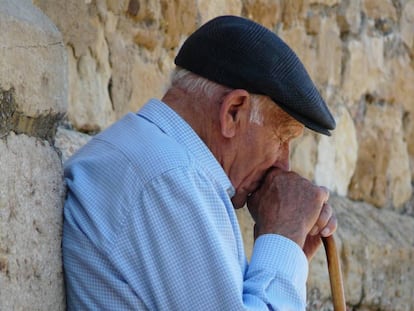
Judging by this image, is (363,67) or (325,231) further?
(363,67)

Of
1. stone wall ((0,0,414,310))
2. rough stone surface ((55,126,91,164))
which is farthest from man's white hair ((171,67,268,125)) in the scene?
rough stone surface ((55,126,91,164))

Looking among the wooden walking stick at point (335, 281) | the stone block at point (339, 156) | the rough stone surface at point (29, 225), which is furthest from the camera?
the stone block at point (339, 156)

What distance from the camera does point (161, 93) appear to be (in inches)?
131

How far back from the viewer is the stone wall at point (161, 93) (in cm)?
183

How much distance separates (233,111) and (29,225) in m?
0.52

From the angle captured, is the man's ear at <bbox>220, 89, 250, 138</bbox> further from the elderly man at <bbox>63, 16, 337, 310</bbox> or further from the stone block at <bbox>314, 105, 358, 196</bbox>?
the stone block at <bbox>314, 105, 358, 196</bbox>

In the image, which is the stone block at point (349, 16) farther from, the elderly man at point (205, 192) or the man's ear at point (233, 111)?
the man's ear at point (233, 111)

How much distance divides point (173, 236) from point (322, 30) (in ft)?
8.09

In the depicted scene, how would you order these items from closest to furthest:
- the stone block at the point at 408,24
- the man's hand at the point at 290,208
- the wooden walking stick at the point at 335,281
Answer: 1. the man's hand at the point at 290,208
2. the wooden walking stick at the point at 335,281
3. the stone block at the point at 408,24

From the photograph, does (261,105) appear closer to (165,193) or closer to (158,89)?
(165,193)

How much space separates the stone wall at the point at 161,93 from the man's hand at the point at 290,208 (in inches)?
16.7

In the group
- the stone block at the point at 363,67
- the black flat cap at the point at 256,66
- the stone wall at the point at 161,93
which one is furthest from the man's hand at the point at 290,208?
the stone block at the point at 363,67

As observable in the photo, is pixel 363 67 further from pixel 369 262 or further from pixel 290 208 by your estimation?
pixel 290 208

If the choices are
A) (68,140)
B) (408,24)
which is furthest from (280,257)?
(408,24)
